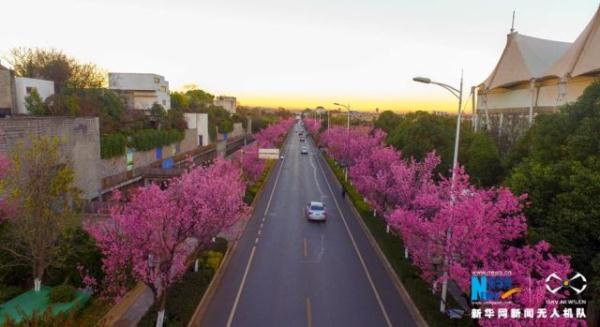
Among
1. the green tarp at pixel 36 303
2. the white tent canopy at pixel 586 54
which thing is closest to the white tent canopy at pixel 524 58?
the white tent canopy at pixel 586 54

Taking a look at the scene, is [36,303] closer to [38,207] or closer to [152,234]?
[38,207]

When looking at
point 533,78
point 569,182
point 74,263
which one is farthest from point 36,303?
point 533,78

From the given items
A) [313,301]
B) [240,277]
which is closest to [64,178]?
[240,277]

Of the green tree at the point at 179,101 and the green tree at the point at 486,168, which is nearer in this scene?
the green tree at the point at 486,168

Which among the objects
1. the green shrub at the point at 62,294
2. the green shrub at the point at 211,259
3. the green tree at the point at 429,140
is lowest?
the green shrub at the point at 211,259

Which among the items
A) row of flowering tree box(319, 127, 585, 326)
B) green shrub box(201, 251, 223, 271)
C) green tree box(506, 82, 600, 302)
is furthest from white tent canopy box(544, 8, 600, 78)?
green shrub box(201, 251, 223, 271)

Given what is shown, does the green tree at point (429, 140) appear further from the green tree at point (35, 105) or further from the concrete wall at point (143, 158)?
the green tree at point (35, 105)
